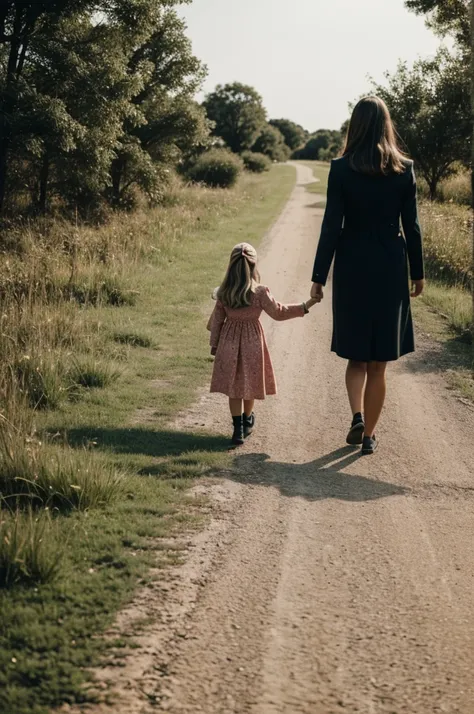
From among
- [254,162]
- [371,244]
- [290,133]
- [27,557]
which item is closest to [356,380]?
[371,244]

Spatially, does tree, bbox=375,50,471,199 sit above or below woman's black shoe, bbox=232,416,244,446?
above

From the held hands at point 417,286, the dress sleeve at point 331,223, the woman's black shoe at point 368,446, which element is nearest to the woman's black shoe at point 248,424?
the woman's black shoe at point 368,446

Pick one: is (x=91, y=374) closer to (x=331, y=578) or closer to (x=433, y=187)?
(x=331, y=578)

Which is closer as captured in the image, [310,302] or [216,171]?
[310,302]

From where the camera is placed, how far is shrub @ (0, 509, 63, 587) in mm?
3789

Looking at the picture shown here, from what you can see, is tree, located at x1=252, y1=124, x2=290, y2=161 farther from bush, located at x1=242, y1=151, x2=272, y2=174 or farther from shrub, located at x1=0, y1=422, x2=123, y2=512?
shrub, located at x1=0, y1=422, x2=123, y2=512

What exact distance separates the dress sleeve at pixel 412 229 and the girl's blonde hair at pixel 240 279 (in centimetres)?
113

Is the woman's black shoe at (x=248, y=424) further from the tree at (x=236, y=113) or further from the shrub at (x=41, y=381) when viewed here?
the tree at (x=236, y=113)

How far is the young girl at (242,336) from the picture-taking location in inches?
242

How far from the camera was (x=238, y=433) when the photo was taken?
6266 millimetres

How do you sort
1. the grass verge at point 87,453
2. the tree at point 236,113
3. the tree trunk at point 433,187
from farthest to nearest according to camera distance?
the tree at point 236,113, the tree trunk at point 433,187, the grass verge at point 87,453

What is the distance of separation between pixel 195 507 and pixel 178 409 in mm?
2325

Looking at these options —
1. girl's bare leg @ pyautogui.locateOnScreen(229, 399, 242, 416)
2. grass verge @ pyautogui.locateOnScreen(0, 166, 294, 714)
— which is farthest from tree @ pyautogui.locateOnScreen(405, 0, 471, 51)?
girl's bare leg @ pyautogui.locateOnScreen(229, 399, 242, 416)

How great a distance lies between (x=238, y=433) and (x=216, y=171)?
31.6 m
